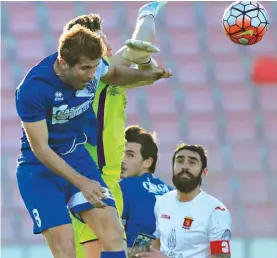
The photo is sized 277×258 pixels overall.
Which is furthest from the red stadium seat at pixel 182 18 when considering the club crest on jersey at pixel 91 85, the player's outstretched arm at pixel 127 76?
the club crest on jersey at pixel 91 85

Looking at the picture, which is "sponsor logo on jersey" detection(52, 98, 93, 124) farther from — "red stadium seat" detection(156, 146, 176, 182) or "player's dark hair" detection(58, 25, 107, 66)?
"red stadium seat" detection(156, 146, 176, 182)

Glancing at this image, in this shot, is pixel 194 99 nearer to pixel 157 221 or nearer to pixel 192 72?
pixel 192 72

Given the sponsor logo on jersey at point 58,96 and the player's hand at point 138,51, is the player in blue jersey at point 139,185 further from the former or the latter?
the sponsor logo on jersey at point 58,96

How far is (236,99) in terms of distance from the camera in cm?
1310

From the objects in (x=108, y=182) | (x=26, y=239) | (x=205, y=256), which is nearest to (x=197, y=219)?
(x=205, y=256)

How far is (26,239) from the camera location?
37.9ft

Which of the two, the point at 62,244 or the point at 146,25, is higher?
the point at 146,25

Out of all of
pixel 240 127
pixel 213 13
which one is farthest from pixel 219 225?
pixel 213 13

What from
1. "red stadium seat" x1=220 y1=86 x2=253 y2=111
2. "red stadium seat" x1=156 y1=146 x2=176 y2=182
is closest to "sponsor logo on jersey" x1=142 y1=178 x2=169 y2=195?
"red stadium seat" x1=156 y1=146 x2=176 y2=182

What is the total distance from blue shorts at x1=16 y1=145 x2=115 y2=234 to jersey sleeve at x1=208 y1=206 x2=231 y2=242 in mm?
1220

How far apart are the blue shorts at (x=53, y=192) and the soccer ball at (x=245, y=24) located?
2067 mm

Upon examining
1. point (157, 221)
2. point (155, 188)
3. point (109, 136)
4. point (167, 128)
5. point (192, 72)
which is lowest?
point (157, 221)

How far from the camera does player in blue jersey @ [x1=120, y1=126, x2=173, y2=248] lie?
6.34m

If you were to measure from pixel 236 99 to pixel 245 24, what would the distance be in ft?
22.0
